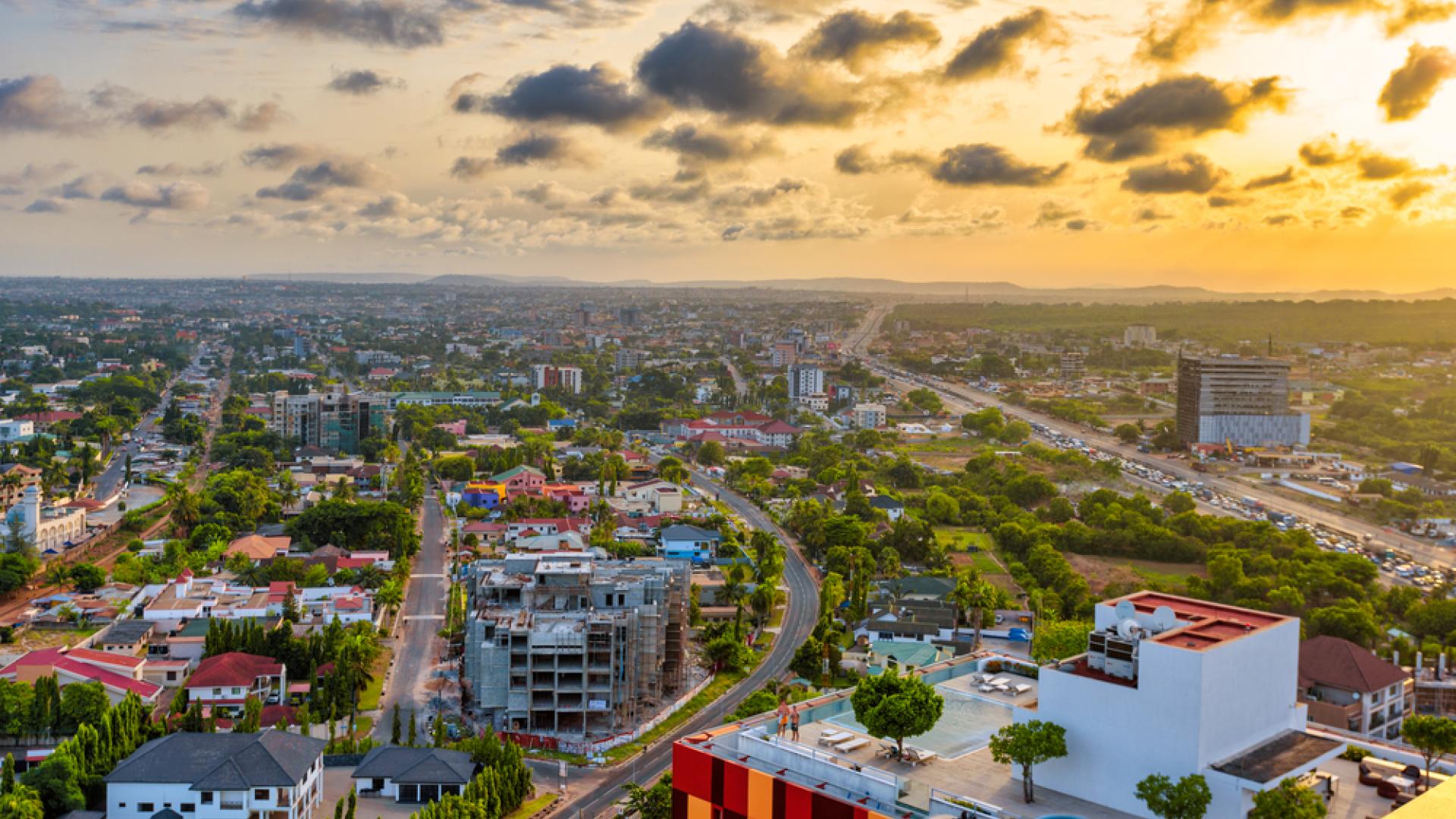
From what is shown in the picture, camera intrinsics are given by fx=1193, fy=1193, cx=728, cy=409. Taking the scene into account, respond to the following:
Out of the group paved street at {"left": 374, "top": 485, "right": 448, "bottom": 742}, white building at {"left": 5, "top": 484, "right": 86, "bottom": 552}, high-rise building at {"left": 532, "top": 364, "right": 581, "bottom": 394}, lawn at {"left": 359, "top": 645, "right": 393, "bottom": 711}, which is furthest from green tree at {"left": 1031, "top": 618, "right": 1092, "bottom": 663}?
high-rise building at {"left": 532, "top": 364, "right": 581, "bottom": 394}

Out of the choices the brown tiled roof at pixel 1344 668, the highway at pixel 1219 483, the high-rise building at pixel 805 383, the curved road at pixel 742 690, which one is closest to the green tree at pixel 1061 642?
the brown tiled roof at pixel 1344 668

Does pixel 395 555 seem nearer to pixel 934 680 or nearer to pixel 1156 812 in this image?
pixel 934 680

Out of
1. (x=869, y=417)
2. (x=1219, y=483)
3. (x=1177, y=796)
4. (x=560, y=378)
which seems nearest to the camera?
(x=1177, y=796)

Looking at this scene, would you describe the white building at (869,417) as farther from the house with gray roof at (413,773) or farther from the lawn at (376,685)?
the house with gray roof at (413,773)

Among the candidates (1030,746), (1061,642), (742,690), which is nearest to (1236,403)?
(742,690)

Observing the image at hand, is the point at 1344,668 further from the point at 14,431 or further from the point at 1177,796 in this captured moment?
the point at 14,431

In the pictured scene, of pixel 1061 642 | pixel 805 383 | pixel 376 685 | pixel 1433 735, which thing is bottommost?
pixel 376 685

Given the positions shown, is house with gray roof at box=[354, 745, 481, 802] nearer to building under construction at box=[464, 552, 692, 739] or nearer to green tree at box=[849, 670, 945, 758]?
building under construction at box=[464, 552, 692, 739]

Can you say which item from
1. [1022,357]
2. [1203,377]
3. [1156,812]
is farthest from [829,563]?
[1022,357]
